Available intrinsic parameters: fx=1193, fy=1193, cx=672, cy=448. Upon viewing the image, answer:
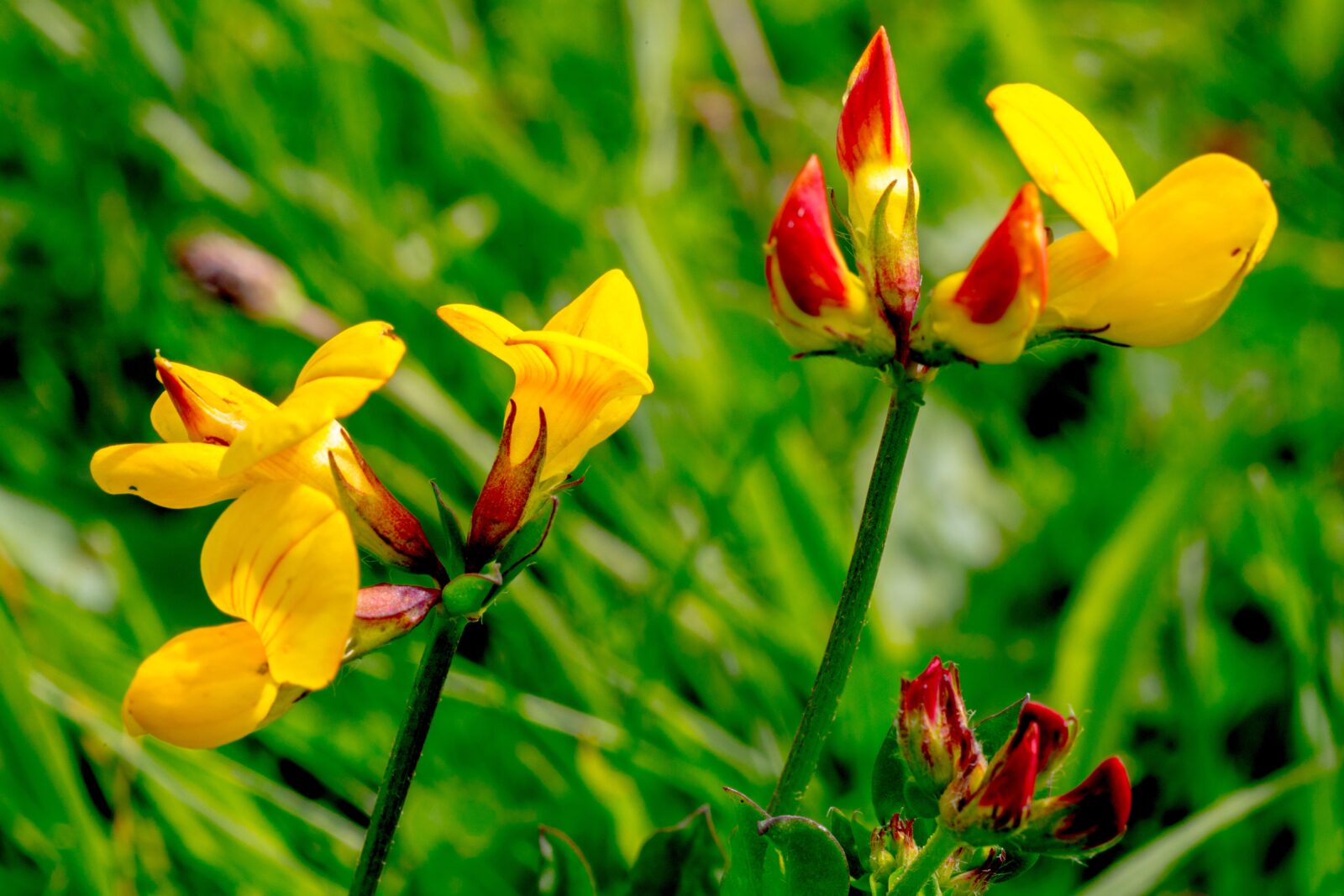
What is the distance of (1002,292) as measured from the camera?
38.3 inches

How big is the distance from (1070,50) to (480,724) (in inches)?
110

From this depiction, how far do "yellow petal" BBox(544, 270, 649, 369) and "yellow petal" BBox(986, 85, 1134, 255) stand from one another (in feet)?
1.21

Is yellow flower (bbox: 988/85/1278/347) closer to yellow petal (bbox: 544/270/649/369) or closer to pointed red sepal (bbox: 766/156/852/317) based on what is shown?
pointed red sepal (bbox: 766/156/852/317)

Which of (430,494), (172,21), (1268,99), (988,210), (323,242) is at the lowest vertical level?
(430,494)

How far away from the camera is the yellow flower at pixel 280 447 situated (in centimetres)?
93

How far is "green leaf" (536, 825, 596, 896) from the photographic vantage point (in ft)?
4.46

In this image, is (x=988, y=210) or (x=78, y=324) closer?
(x=78, y=324)

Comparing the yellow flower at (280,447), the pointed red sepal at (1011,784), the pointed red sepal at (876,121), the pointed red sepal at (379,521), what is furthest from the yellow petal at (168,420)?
the pointed red sepal at (1011,784)

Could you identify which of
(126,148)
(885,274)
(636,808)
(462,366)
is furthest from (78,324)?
(885,274)

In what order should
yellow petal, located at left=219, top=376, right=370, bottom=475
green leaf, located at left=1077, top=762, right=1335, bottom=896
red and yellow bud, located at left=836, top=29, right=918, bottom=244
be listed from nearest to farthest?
1. yellow petal, located at left=219, top=376, right=370, bottom=475
2. red and yellow bud, located at left=836, top=29, right=918, bottom=244
3. green leaf, located at left=1077, top=762, right=1335, bottom=896

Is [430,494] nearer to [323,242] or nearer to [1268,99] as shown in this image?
[323,242]

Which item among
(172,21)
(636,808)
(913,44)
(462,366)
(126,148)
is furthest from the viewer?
(913,44)

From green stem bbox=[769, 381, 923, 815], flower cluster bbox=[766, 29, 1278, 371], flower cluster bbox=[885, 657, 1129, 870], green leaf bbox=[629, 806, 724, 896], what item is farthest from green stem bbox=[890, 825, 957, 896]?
flower cluster bbox=[766, 29, 1278, 371]

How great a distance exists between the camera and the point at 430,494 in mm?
2375
